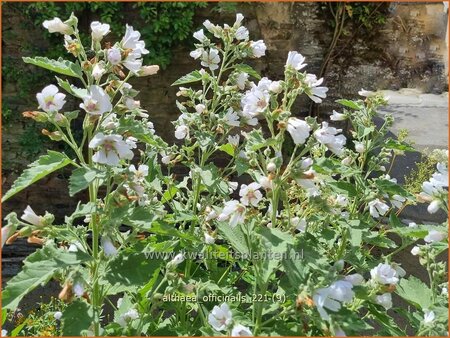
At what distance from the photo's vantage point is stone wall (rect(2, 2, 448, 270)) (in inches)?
159

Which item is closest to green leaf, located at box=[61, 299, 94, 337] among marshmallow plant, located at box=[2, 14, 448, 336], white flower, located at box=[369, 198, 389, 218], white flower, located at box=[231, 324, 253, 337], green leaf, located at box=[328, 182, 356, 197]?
marshmallow plant, located at box=[2, 14, 448, 336]

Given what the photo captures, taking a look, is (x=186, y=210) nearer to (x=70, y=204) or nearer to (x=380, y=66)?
(x=70, y=204)

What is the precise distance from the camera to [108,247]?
1.41 m

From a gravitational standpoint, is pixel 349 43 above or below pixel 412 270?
above

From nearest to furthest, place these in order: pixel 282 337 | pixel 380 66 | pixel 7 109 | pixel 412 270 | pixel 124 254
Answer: pixel 282 337 → pixel 124 254 → pixel 412 270 → pixel 7 109 → pixel 380 66

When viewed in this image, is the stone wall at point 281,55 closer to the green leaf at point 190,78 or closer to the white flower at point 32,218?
the green leaf at point 190,78

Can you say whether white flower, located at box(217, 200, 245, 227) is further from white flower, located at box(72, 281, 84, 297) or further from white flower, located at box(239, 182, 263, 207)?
white flower, located at box(72, 281, 84, 297)

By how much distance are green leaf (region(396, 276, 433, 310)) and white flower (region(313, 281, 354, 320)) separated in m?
0.35

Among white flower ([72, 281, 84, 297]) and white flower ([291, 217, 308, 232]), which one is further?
white flower ([291, 217, 308, 232])

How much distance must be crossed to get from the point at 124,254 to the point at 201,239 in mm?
386

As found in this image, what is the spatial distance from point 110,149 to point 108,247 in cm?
26

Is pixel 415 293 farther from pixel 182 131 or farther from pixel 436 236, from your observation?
pixel 182 131

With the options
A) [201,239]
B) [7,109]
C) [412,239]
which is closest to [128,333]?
[201,239]

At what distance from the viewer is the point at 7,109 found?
156 inches
